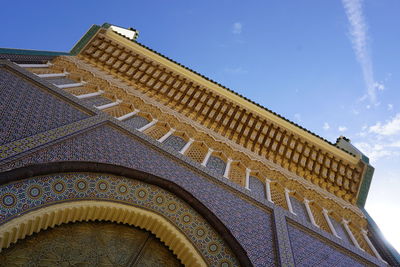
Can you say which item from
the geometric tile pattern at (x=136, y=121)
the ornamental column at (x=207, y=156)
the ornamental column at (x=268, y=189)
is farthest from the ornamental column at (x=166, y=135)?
the ornamental column at (x=268, y=189)

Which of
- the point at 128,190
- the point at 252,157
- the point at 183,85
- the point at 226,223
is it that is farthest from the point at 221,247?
the point at 183,85

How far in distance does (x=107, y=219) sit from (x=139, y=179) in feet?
1.30

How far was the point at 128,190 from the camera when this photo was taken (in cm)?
256

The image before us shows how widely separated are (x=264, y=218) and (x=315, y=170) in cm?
193

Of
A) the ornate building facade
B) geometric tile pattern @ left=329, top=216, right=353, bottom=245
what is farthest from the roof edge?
geometric tile pattern @ left=329, top=216, right=353, bottom=245

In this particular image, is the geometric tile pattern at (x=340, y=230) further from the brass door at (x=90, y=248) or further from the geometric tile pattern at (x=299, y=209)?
the brass door at (x=90, y=248)

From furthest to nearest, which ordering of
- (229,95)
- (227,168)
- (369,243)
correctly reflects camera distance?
(229,95)
(227,168)
(369,243)

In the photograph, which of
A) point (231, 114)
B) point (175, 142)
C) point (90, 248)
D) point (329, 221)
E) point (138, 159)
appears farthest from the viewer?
point (231, 114)

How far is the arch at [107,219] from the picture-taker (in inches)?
81.4

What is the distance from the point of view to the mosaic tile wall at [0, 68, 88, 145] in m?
2.48

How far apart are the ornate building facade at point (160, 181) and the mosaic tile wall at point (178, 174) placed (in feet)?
0.04

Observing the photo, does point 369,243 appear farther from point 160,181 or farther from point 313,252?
point 160,181

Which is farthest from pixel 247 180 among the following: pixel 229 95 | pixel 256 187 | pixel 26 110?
pixel 26 110

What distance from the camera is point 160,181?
2701mm
